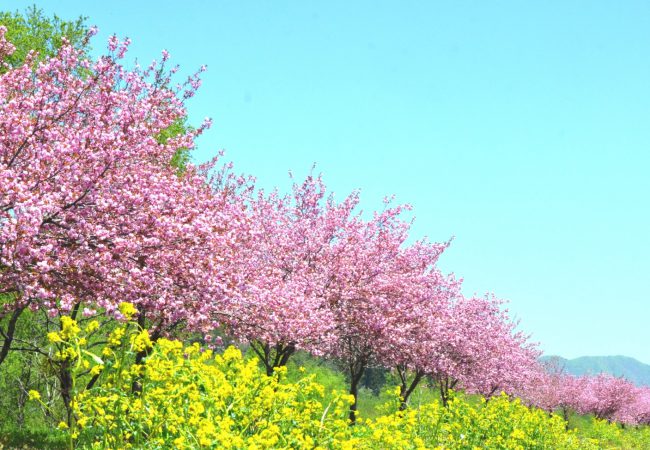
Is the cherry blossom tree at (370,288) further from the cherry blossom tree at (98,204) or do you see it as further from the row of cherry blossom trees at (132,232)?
the cherry blossom tree at (98,204)

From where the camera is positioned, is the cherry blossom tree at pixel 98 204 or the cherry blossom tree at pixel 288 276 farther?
the cherry blossom tree at pixel 288 276

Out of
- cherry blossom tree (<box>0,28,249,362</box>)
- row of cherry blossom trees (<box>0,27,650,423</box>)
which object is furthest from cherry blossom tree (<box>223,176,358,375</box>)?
cherry blossom tree (<box>0,28,249,362</box>)

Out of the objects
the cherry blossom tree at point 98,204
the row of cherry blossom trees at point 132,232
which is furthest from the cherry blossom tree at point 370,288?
the cherry blossom tree at point 98,204

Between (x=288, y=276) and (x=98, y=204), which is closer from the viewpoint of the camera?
(x=98, y=204)

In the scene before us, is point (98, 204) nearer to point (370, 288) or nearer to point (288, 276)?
point (288, 276)

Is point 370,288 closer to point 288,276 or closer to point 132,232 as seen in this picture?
point 288,276

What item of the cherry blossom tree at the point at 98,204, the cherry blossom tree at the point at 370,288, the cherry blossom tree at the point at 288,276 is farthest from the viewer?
the cherry blossom tree at the point at 370,288

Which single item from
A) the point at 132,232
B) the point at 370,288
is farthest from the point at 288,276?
the point at 132,232

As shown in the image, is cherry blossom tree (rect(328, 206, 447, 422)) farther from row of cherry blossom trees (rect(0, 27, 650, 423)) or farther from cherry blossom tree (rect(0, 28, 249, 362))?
cherry blossom tree (rect(0, 28, 249, 362))

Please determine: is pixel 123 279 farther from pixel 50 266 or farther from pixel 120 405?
pixel 120 405

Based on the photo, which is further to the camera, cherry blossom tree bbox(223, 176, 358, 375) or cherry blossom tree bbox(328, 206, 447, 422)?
cherry blossom tree bbox(328, 206, 447, 422)

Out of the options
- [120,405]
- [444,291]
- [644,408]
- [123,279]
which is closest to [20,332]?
[123,279]

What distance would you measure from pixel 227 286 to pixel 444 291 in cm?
1946

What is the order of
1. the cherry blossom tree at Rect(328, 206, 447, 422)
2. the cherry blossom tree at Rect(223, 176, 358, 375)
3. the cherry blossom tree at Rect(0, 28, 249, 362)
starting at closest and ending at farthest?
the cherry blossom tree at Rect(0, 28, 249, 362) → the cherry blossom tree at Rect(223, 176, 358, 375) → the cherry blossom tree at Rect(328, 206, 447, 422)
